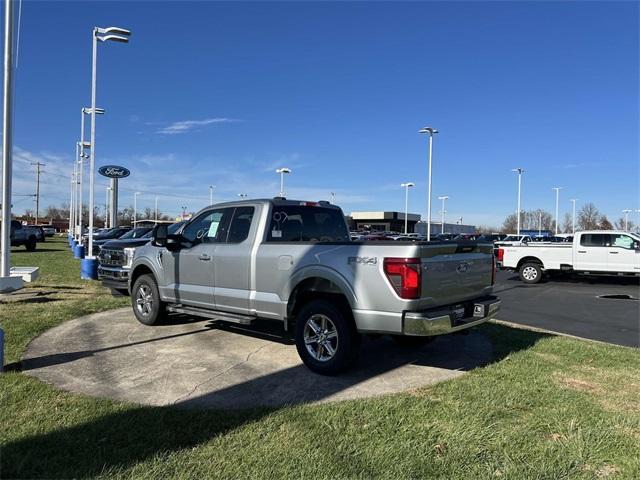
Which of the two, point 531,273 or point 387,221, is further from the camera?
point 387,221

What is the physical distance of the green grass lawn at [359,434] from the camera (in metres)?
3.37

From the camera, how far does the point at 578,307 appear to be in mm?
11969

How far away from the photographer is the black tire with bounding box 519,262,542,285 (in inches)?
714

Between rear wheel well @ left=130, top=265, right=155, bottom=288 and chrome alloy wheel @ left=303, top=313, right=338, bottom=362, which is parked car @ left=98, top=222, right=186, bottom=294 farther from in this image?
chrome alloy wheel @ left=303, top=313, right=338, bottom=362

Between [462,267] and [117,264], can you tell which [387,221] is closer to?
[117,264]

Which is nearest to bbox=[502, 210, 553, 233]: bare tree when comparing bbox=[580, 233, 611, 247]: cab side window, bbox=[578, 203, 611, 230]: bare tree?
bbox=[578, 203, 611, 230]: bare tree

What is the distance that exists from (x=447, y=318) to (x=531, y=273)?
1469cm

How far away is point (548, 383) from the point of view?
5.26 meters

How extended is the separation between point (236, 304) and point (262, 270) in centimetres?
68

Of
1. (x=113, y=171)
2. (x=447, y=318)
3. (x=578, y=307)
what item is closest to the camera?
(x=447, y=318)

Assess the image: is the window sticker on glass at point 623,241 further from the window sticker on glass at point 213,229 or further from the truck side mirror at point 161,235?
the truck side mirror at point 161,235

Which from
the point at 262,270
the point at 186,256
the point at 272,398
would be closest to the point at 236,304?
the point at 262,270


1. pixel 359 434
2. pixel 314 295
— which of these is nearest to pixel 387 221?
pixel 314 295

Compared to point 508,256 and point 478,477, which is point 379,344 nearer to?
point 478,477
